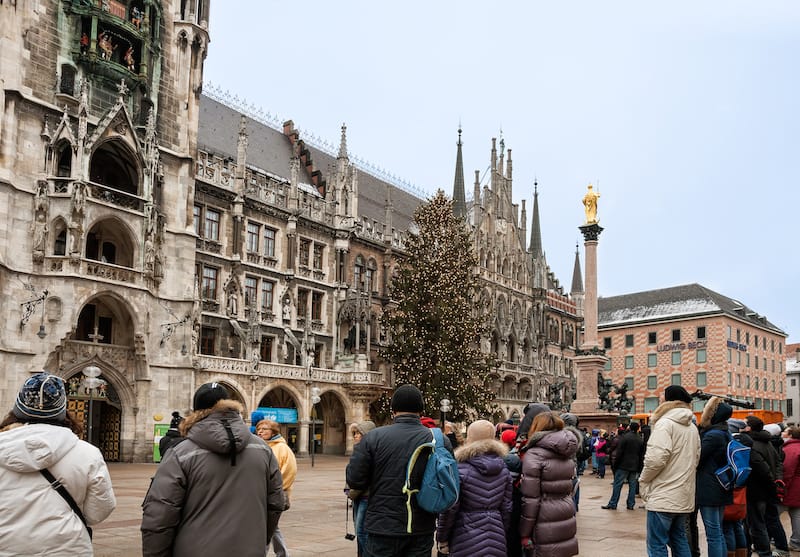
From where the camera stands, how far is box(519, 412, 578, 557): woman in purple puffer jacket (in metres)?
6.64

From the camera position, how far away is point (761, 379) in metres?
77.1

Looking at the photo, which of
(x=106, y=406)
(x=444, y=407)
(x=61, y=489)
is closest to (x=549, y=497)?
(x=61, y=489)

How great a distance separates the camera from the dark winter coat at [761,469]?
32.6 feet

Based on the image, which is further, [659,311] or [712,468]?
[659,311]

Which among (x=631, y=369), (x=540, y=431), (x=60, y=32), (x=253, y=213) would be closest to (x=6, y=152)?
(x=60, y=32)

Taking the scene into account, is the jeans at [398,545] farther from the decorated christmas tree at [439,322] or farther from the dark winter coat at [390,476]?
the decorated christmas tree at [439,322]

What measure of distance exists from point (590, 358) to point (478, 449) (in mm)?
28852

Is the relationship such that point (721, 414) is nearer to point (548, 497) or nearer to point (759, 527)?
point (759, 527)

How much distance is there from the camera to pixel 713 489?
865 centimetres

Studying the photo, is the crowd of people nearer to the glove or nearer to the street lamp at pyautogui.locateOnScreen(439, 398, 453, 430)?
the glove

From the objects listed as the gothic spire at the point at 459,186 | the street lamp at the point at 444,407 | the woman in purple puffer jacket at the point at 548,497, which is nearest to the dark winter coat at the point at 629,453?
the woman in purple puffer jacket at the point at 548,497

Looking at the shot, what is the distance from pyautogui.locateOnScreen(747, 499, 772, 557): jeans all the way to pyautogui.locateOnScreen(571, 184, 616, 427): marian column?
22.7m

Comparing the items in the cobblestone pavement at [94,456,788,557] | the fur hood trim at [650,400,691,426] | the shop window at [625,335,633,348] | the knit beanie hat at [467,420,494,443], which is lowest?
the cobblestone pavement at [94,456,788,557]

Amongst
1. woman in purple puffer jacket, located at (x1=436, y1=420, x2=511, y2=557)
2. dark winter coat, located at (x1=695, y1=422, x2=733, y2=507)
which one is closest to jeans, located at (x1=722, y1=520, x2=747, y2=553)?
dark winter coat, located at (x1=695, y1=422, x2=733, y2=507)
